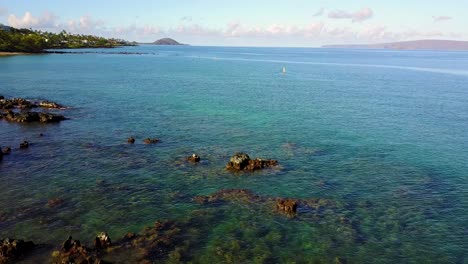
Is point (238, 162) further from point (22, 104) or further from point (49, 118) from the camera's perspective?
point (22, 104)

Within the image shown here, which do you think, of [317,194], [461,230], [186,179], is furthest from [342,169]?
[186,179]

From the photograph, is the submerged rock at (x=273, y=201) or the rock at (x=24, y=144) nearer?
the submerged rock at (x=273, y=201)

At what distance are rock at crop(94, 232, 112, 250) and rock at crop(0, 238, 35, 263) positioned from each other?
4.79 metres

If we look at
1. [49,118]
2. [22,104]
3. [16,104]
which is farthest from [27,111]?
[49,118]

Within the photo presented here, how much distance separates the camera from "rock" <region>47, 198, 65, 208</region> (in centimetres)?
3522

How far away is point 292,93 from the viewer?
11438cm

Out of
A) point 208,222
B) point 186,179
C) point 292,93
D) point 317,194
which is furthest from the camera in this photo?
point 292,93

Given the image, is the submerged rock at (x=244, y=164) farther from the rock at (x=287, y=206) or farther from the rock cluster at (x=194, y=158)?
the rock at (x=287, y=206)

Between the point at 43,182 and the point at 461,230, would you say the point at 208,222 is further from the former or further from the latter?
the point at 461,230

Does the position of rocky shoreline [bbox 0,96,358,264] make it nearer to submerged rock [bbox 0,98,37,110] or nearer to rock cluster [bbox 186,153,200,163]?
rock cluster [bbox 186,153,200,163]

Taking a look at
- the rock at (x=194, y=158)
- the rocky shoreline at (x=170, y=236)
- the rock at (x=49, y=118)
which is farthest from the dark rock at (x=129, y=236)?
the rock at (x=49, y=118)

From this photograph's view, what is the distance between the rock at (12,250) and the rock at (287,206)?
21139 millimetres

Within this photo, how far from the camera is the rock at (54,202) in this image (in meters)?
35.2

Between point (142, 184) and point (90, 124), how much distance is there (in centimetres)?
3127
